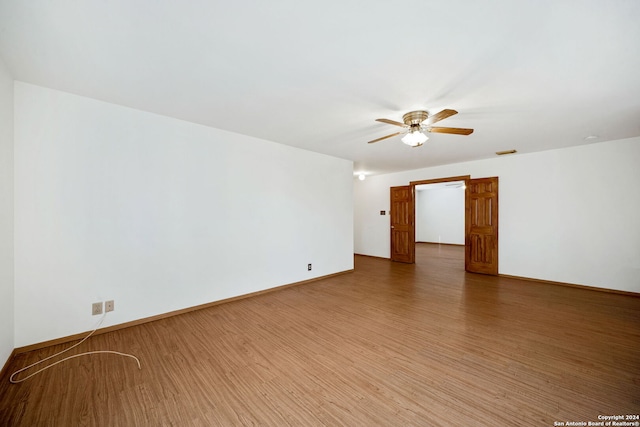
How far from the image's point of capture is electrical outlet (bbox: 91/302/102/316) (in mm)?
2606

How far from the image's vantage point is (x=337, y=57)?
6.22 feet

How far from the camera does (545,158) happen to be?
4.64 metres

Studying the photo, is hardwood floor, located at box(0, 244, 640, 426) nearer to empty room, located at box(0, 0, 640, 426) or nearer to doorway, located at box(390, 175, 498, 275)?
empty room, located at box(0, 0, 640, 426)

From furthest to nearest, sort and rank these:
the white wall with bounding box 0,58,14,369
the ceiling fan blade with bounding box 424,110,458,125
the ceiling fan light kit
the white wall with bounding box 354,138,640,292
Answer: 1. the white wall with bounding box 354,138,640,292
2. the ceiling fan light kit
3. the ceiling fan blade with bounding box 424,110,458,125
4. the white wall with bounding box 0,58,14,369

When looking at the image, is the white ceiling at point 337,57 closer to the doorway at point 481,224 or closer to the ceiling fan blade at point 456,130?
the ceiling fan blade at point 456,130

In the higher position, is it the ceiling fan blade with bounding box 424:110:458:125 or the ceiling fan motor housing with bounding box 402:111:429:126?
the ceiling fan motor housing with bounding box 402:111:429:126

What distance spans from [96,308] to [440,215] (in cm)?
1088

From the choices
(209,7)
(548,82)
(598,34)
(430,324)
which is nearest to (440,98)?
(548,82)

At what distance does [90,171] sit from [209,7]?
230 centimetres

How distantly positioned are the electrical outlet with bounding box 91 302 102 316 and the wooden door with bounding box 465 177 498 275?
21.2 ft

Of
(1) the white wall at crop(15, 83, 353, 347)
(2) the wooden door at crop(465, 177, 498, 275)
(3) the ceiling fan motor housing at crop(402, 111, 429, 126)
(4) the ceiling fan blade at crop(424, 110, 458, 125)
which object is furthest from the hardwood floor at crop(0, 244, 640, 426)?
(3) the ceiling fan motor housing at crop(402, 111, 429, 126)

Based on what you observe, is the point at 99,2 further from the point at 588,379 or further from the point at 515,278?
the point at 515,278

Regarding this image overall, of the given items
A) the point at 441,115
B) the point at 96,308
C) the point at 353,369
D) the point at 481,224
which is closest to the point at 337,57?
the point at 441,115

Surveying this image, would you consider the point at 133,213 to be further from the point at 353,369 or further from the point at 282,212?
the point at 353,369
